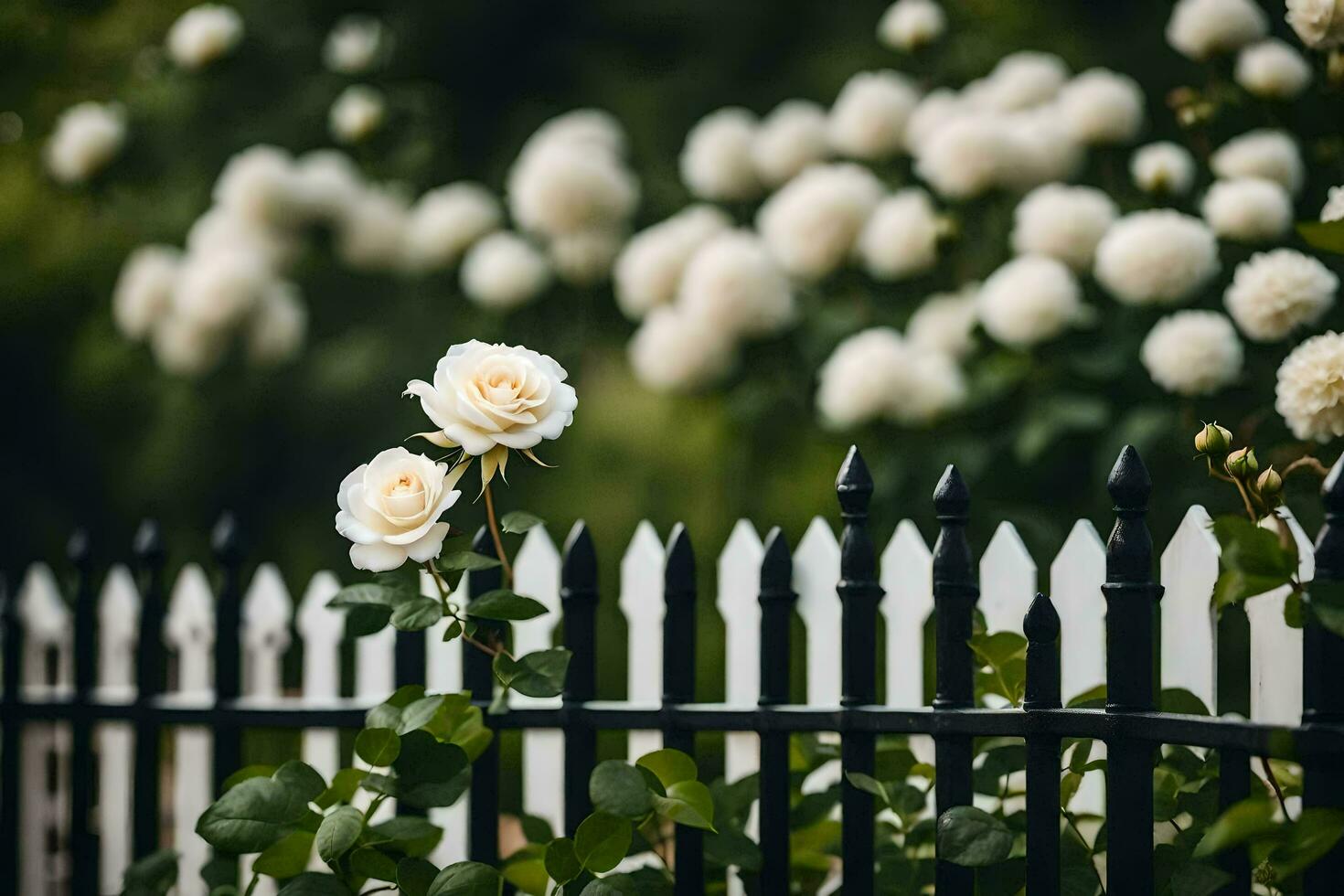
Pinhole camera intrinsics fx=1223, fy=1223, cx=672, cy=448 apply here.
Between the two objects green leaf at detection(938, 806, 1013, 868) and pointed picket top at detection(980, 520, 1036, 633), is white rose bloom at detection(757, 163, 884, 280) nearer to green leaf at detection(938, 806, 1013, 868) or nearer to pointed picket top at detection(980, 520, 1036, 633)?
pointed picket top at detection(980, 520, 1036, 633)

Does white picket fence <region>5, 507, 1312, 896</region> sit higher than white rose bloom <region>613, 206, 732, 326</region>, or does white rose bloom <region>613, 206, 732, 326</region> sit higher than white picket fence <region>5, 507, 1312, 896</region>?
white rose bloom <region>613, 206, 732, 326</region>

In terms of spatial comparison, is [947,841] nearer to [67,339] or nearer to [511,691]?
[511,691]

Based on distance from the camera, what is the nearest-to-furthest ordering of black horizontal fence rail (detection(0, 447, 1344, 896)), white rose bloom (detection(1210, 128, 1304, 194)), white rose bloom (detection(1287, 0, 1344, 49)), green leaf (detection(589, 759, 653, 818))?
black horizontal fence rail (detection(0, 447, 1344, 896)) < green leaf (detection(589, 759, 653, 818)) < white rose bloom (detection(1287, 0, 1344, 49)) < white rose bloom (detection(1210, 128, 1304, 194))

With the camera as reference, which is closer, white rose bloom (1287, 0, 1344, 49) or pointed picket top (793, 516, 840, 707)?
white rose bloom (1287, 0, 1344, 49)

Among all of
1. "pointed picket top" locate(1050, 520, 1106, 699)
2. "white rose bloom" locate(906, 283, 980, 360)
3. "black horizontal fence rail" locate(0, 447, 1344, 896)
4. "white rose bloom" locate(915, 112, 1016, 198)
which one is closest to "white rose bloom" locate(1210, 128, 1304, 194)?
"white rose bloom" locate(915, 112, 1016, 198)

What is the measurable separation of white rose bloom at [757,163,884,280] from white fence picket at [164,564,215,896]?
1406mm

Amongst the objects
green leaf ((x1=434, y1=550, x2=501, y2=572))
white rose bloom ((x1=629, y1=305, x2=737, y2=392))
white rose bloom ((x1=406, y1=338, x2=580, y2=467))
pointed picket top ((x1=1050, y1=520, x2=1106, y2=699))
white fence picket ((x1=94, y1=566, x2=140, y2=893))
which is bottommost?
white fence picket ((x1=94, y1=566, x2=140, y2=893))

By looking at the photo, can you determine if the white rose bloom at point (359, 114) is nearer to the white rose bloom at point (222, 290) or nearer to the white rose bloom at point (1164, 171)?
the white rose bloom at point (222, 290)

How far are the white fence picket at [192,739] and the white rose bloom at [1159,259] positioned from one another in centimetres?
181

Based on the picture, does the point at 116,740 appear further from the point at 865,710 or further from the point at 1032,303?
the point at 1032,303

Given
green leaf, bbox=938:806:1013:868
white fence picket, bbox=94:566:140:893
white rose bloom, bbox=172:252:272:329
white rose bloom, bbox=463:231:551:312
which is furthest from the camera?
white rose bloom, bbox=172:252:272:329

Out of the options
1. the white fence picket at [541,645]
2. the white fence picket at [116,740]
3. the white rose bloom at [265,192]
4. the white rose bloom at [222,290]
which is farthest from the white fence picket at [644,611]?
the white rose bloom at [265,192]

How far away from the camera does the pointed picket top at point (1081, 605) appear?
68.5 inches

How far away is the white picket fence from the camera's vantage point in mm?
1623
